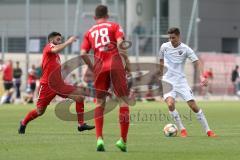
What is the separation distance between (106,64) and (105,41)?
38cm

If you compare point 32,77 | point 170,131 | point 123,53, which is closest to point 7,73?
point 32,77

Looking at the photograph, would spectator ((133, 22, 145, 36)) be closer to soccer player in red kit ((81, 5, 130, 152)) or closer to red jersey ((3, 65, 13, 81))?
red jersey ((3, 65, 13, 81))

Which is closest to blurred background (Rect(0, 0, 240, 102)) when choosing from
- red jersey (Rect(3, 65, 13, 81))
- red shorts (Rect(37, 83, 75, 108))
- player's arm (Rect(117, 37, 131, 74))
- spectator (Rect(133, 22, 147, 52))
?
spectator (Rect(133, 22, 147, 52))

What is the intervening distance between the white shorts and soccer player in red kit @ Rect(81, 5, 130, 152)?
4.33 meters

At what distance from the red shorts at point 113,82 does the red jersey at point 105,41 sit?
5.1 inches

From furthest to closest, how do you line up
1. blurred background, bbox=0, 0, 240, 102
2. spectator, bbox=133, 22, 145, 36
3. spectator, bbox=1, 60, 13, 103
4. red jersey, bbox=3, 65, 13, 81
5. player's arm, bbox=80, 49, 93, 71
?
spectator, bbox=133, 22, 145, 36 → blurred background, bbox=0, 0, 240, 102 → red jersey, bbox=3, 65, 13, 81 → spectator, bbox=1, 60, 13, 103 → player's arm, bbox=80, 49, 93, 71

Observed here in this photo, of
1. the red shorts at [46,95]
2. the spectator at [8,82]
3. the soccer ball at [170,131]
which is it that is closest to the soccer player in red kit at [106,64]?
the soccer ball at [170,131]

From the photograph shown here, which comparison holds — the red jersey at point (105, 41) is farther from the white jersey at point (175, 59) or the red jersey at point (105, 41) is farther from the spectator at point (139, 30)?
the spectator at point (139, 30)

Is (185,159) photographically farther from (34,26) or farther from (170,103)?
(34,26)

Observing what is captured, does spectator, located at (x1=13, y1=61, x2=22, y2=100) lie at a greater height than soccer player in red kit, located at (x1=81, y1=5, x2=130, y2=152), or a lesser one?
lesser

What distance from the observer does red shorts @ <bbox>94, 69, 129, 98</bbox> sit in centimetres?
1349

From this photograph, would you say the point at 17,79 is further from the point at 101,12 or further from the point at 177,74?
the point at 101,12

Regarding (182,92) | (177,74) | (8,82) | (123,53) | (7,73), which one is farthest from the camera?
(7,73)

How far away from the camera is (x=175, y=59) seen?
17953mm
